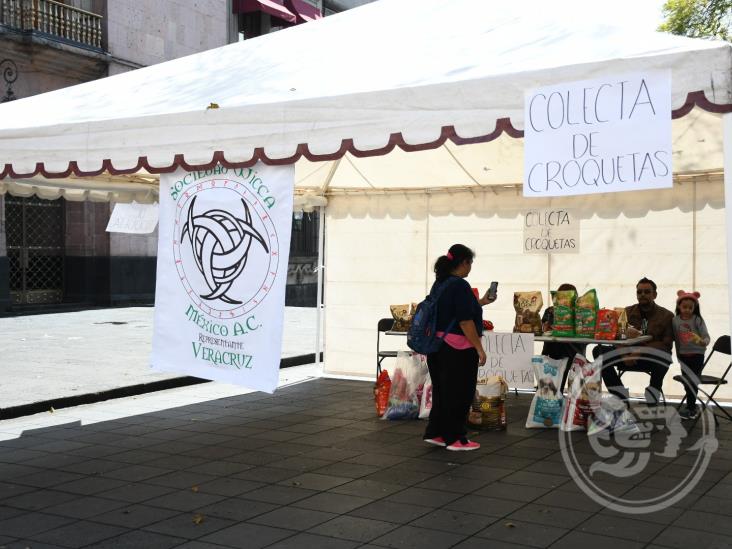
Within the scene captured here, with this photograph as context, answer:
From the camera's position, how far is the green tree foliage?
2455cm

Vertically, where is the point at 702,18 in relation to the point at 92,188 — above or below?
above

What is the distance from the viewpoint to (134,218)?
984 centimetres

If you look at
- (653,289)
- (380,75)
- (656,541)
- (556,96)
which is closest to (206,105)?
(380,75)

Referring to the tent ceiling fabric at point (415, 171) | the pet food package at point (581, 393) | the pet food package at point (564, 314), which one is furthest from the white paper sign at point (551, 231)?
the pet food package at point (581, 393)

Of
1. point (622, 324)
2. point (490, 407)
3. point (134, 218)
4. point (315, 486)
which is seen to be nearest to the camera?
point (315, 486)

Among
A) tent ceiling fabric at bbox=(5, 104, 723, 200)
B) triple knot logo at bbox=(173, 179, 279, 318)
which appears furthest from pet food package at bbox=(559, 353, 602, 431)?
triple knot logo at bbox=(173, 179, 279, 318)

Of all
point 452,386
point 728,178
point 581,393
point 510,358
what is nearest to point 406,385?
point 510,358

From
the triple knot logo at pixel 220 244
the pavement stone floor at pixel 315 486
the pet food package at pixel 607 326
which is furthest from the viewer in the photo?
the pet food package at pixel 607 326

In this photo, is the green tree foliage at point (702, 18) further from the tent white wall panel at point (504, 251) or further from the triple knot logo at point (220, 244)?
the triple knot logo at point (220, 244)

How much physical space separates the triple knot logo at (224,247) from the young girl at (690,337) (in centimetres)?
443

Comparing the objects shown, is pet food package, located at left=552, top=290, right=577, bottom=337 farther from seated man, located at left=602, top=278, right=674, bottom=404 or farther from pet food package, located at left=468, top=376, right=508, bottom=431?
pet food package, located at left=468, top=376, right=508, bottom=431

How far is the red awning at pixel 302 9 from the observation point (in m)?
28.1

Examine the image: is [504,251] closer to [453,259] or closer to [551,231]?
[551,231]

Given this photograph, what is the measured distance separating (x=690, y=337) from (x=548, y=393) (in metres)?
1.50
